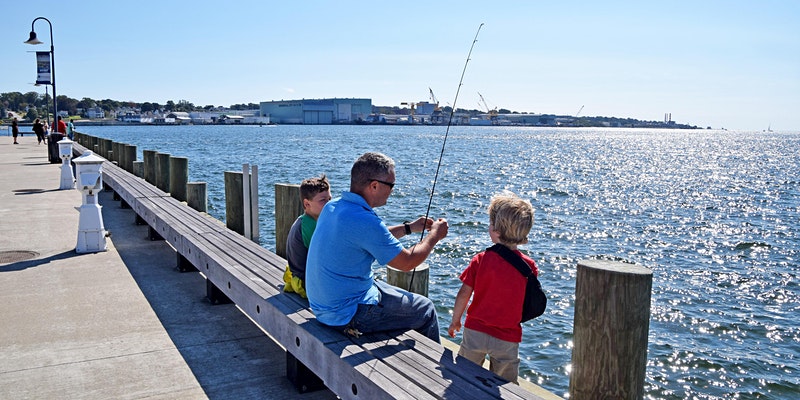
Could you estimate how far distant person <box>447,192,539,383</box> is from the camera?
346cm

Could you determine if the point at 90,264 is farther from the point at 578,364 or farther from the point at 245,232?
the point at 578,364

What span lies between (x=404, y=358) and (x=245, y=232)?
15.5ft

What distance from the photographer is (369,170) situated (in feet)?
11.6

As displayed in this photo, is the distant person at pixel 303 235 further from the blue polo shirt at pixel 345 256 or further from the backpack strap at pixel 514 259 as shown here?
the backpack strap at pixel 514 259

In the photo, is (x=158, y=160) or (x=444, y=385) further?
(x=158, y=160)

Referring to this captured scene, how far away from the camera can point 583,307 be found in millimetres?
3100

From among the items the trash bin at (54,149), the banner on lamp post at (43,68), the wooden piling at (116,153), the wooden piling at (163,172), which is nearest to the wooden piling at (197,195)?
the wooden piling at (163,172)

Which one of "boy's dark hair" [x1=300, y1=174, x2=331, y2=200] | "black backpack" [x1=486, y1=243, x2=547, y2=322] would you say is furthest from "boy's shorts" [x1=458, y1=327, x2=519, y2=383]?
"boy's dark hair" [x1=300, y1=174, x2=331, y2=200]

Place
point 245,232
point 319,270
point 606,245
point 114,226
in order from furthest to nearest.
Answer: point 606,245
point 114,226
point 245,232
point 319,270

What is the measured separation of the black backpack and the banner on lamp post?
79.6ft

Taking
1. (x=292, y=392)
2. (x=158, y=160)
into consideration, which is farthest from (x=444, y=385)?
(x=158, y=160)

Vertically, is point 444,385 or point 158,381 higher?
point 444,385

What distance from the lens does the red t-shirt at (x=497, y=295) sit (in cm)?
347

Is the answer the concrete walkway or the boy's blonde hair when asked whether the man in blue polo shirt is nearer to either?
the boy's blonde hair
